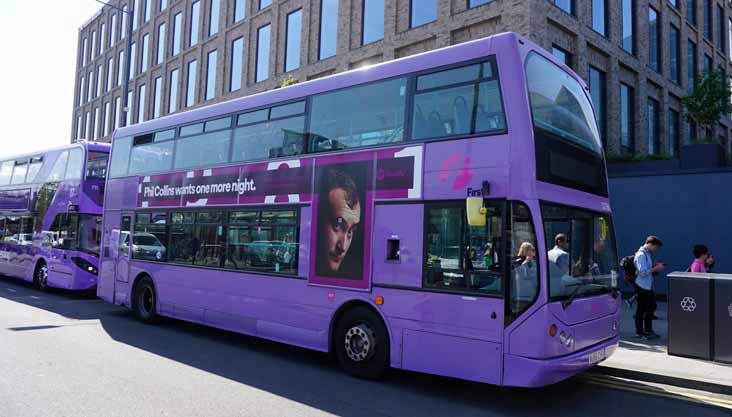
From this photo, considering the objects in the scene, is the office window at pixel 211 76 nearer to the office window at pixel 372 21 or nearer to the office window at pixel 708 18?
the office window at pixel 372 21

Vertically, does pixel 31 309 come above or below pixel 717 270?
below

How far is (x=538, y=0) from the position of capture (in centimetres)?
1566

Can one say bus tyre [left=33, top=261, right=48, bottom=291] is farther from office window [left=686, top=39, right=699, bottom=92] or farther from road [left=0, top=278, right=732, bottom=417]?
office window [left=686, top=39, right=699, bottom=92]

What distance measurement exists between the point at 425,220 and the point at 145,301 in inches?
273

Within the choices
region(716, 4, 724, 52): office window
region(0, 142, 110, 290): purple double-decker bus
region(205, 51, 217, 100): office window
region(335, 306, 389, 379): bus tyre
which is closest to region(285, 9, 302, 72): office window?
region(205, 51, 217, 100): office window

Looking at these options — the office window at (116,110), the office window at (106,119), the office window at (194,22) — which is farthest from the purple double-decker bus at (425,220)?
the office window at (106,119)

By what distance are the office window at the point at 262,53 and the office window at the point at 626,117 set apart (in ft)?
54.4

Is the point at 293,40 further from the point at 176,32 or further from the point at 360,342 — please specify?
the point at 360,342

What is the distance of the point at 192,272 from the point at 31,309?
4748 millimetres

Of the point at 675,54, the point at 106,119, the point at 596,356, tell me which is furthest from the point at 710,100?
the point at 106,119

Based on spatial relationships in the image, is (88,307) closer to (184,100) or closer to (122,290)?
(122,290)

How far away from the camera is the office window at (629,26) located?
21.3 meters

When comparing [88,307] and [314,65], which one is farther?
[314,65]

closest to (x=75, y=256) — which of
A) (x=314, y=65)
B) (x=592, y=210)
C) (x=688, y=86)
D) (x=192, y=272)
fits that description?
(x=192, y=272)
